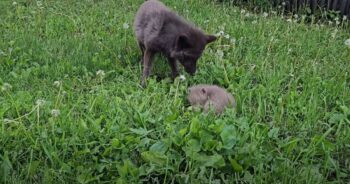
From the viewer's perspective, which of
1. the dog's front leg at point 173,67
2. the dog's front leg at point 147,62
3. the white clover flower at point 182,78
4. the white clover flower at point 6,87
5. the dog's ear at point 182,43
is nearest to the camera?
the white clover flower at point 6,87

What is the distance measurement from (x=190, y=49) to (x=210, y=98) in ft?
2.80

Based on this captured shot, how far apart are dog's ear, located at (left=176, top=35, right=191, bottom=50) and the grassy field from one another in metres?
0.37

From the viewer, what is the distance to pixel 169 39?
5359mm

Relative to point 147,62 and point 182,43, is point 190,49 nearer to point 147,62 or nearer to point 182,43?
point 182,43

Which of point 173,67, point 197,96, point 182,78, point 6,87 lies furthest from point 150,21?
point 6,87

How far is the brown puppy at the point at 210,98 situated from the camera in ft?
14.4

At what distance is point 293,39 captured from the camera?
668 centimetres

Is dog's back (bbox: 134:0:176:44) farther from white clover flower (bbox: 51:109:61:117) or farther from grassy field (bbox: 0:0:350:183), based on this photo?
white clover flower (bbox: 51:109:61:117)

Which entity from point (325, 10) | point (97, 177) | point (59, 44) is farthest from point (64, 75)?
point (325, 10)

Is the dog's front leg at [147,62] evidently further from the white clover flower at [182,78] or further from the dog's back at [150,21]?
the white clover flower at [182,78]

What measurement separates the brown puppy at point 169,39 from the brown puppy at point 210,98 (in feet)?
1.88

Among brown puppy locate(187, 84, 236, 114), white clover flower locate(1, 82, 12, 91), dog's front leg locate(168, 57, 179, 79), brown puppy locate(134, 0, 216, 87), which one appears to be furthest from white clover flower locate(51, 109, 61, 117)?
dog's front leg locate(168, 57, 179, 79)

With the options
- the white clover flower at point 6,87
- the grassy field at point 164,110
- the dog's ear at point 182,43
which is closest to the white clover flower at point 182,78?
the grassy field at point 164,110

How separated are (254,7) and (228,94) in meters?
4.53
